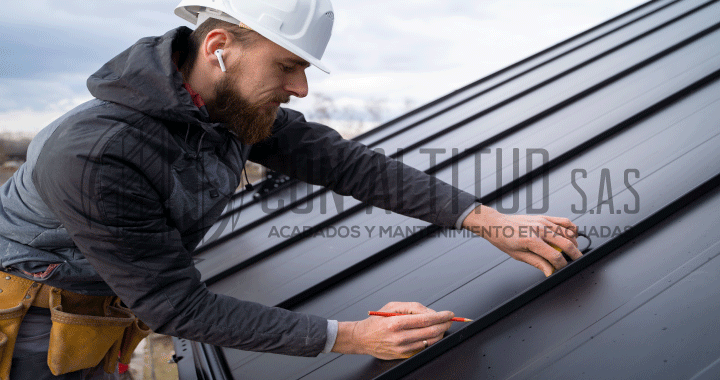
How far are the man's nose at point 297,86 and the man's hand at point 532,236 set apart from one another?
82 centimetres

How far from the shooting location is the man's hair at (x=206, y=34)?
5.89 feet

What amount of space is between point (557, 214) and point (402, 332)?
0.93 meters

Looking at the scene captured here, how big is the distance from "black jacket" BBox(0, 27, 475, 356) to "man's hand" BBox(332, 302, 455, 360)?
15cm

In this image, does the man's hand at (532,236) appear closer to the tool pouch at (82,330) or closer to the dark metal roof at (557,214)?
the dark metal roof at (557,214)

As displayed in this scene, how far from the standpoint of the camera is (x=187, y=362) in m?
2.52

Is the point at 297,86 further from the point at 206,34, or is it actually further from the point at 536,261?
the point at 536,261

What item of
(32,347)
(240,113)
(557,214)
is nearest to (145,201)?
(240,113)

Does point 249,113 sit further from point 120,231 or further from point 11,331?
point 11,331

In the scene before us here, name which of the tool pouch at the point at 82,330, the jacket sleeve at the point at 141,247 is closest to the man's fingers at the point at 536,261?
the jacket sleeve at the point at 141,247

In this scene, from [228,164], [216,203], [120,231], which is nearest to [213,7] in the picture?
[228,164]

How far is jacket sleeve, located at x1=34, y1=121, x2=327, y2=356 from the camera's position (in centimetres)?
145

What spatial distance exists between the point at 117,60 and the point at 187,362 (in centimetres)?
155

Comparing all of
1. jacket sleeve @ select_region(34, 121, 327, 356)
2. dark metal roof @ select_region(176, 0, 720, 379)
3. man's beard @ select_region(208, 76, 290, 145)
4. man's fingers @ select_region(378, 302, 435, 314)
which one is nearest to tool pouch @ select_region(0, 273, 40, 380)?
jacket sleeve @ select_region(34, 121, 327, 356)

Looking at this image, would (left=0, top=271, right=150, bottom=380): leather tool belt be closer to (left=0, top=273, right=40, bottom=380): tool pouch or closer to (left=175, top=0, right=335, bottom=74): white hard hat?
(left=0, top=273, right=40, bottom=380): tool pouch
